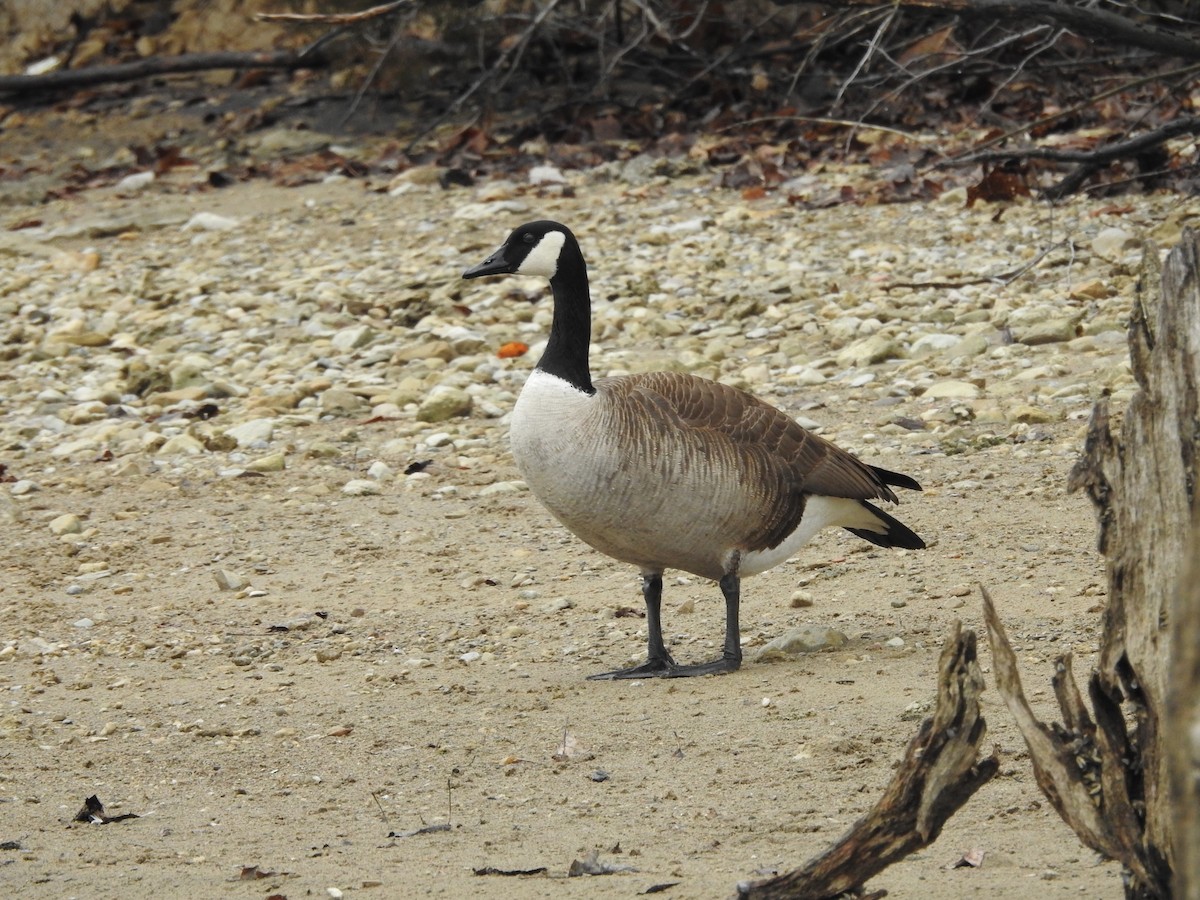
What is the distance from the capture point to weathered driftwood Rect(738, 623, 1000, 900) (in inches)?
117

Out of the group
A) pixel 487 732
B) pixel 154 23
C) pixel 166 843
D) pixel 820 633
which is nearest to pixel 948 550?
pixel 820 633

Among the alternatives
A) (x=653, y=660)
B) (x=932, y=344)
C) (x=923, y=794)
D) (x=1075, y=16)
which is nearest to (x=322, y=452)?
(x=932, y=344)

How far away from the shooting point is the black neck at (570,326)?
18.1 feet

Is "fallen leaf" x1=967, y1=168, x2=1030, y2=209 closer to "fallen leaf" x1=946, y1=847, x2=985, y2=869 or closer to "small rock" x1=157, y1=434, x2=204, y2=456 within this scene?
"small rock" x1=157, y1=434, x2=204, y2=456

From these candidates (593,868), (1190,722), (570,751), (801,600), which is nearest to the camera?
(1190,722)

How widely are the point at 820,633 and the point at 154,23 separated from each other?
15.0 meters

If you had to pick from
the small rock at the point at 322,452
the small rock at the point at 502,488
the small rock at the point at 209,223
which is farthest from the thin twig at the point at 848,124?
the small rock at the point at 209,223

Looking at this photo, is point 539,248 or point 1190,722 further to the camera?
point 539,248

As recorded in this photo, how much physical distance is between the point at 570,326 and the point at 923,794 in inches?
119

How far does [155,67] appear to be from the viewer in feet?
54.2

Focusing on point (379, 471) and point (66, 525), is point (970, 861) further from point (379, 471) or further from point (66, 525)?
point (66, 525)

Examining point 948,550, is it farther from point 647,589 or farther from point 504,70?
point 504,70

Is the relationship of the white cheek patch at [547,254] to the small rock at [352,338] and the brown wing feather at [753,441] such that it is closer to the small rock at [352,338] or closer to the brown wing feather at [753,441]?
the brown wing feather at [753,441]

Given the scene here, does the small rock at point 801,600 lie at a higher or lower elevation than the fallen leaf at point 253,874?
lower
